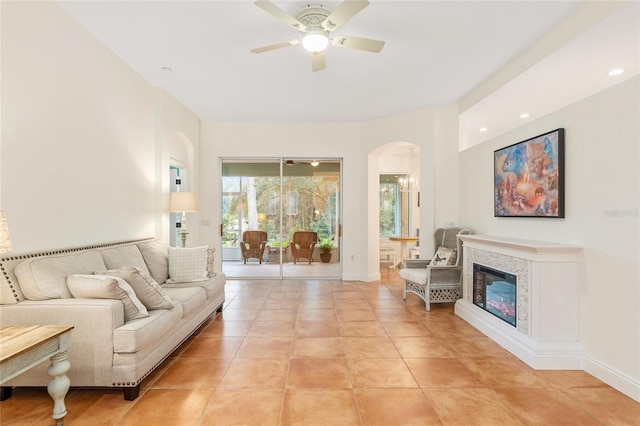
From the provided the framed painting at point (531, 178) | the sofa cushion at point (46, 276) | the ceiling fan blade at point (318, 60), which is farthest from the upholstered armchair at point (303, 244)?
the sofa cushion at point (46, 276)

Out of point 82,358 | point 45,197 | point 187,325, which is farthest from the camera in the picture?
point 187,325

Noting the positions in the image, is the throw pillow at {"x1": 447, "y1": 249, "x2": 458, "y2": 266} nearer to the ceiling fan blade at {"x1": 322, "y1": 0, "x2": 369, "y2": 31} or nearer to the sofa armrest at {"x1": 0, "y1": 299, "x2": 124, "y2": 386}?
the ceiling fan blade at {"x1": 322, "y1": 0, "x2": 369, "y2": 31}

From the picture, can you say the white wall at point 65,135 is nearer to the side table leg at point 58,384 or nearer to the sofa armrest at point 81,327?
the sofa armrest at point 81,327

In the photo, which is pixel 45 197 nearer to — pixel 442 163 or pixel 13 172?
pixel 13 172

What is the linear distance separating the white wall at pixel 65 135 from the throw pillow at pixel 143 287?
696 mm

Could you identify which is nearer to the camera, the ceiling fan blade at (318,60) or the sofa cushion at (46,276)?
the sofa cushion at (46,276)

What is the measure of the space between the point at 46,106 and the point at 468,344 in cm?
434

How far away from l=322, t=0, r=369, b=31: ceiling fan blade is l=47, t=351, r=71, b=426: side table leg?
112 inches

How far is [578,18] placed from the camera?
2691mm

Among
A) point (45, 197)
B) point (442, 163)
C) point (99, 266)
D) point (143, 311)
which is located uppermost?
point (442, 163)

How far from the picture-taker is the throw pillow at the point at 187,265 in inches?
147

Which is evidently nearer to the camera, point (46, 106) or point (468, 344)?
point (46, 106)

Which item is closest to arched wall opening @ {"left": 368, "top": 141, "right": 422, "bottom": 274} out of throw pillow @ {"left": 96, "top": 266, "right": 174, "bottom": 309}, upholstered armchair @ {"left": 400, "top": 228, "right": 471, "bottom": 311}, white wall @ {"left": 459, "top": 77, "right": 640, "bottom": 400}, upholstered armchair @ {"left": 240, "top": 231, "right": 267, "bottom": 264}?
upholstered armchair @ {"left": 400, "top": 228, "right": 471, "bottom": 311}

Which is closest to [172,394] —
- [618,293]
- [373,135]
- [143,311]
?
[143,311]
